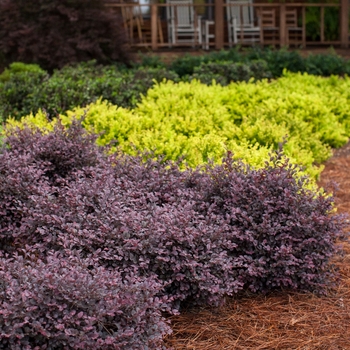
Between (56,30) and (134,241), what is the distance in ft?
25.8

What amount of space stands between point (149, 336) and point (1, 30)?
9063 millimetres

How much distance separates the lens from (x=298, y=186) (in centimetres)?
388

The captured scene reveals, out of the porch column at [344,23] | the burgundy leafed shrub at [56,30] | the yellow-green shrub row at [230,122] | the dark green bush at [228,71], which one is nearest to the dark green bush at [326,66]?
the dark green bush at [228,71]

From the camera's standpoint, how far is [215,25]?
14469mm

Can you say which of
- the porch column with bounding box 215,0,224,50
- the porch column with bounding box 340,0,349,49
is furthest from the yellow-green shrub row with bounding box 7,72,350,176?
the porch column with bounding box 340,0,349,49

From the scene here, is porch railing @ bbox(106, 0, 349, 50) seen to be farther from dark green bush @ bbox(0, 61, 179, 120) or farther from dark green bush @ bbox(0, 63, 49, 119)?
dark green bush @ bbox(0, 63, 49, 119)

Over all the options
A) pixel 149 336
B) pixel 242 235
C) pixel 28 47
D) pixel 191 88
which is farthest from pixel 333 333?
pixel 28 47

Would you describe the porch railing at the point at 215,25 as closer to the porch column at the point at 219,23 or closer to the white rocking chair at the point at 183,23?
the porch column at the point at 219,23

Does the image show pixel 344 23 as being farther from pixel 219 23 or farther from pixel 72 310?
pixel 72 310

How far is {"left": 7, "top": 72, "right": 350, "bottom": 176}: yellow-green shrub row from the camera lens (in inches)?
209

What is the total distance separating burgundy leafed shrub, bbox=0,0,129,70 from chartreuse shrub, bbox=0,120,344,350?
635cm

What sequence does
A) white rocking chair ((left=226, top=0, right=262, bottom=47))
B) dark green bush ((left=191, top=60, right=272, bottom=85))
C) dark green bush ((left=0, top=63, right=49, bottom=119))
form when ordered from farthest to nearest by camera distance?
1. white rocking chair ((left=226, top=0, right=262, bottom=47))
2. dark green bush ((left=191, top=60, right=272, bottom=85))
3. dark green bush ((left=0, top=63, right=49, bottom=119))

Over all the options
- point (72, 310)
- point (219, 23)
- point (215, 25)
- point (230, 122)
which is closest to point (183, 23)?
point (215, 25)

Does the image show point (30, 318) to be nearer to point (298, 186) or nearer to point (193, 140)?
point (298, 186)
